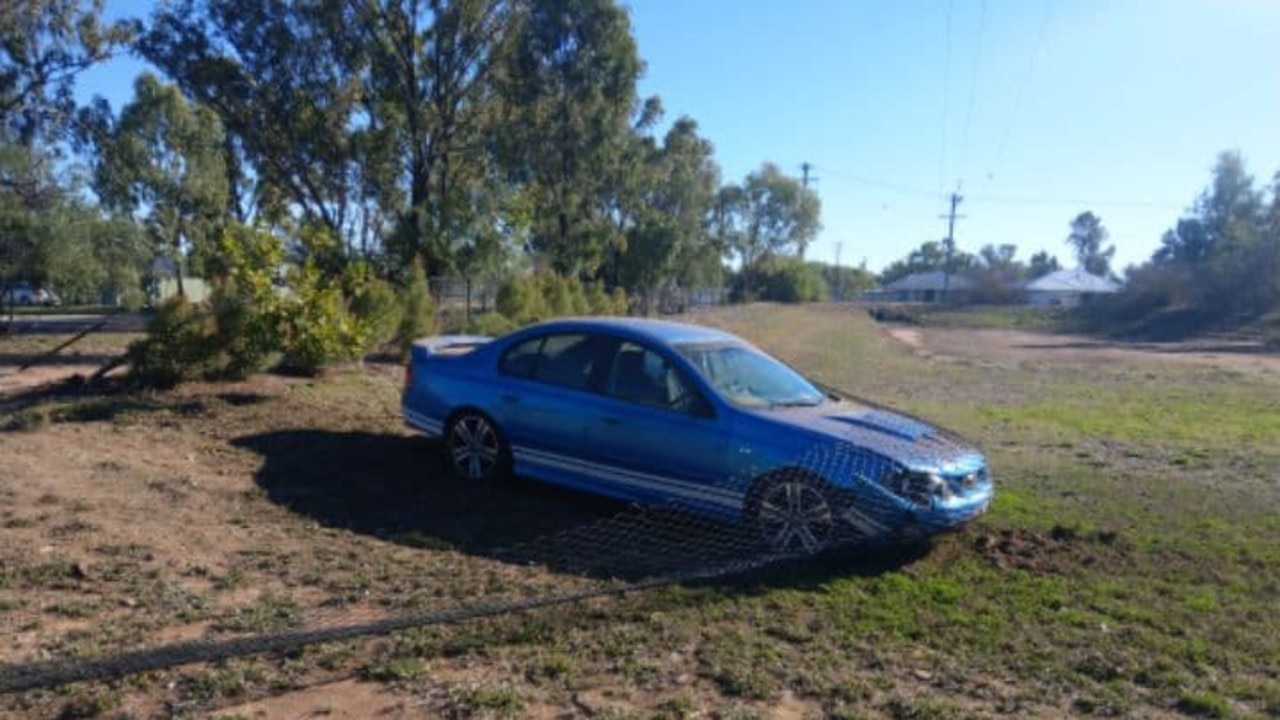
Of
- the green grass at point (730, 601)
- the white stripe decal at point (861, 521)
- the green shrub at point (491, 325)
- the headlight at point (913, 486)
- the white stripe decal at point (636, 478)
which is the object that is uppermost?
the green shrub at point (491, 325)

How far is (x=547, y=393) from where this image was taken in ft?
23.7

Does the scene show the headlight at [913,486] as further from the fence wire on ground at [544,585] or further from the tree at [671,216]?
the tree at [671,216]

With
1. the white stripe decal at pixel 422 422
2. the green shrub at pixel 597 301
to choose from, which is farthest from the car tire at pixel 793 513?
the green shrub at pixel 597 301

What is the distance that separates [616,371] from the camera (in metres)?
6.99

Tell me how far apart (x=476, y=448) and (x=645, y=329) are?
1.62m

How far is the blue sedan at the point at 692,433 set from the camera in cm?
597

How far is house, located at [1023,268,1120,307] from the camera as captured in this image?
10294 cm

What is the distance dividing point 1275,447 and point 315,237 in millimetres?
11970

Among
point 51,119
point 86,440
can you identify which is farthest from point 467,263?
point 86,440

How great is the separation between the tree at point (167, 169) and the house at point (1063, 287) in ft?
272

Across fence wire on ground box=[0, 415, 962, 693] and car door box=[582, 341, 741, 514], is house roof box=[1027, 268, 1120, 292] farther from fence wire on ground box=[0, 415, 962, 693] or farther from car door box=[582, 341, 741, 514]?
fence wire on ground box=[0, 415, 962, 693]

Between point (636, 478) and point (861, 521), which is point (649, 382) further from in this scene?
point (861, 521)

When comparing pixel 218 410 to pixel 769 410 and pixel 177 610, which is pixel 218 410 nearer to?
pixel 177 610

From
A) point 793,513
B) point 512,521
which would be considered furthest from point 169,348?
point 793,513
